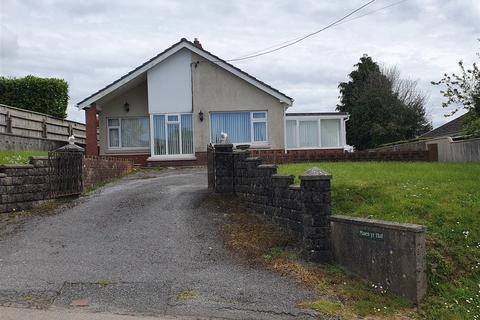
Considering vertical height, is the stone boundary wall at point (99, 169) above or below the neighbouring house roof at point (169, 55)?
below

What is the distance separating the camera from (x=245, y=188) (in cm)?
1236

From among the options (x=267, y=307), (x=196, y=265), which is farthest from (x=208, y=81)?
(x=267, y=307)

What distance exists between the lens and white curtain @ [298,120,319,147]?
2705 cm

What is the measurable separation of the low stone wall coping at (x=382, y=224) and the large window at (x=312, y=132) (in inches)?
713

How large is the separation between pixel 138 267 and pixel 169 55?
17.0 meters

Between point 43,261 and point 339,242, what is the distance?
15.2 ft

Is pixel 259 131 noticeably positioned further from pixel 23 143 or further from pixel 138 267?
pixel 138 267

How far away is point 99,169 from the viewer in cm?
1664

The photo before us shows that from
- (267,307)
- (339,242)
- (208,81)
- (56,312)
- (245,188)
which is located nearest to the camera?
(56,312)

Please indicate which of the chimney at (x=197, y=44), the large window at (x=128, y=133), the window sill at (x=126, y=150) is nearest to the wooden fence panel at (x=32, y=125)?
the large window at (x=128, y=133)

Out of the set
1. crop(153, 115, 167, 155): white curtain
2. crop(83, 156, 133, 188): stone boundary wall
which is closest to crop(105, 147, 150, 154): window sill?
crop(153, 115, 167, 155): white curtain

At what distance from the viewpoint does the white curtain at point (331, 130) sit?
27.3 m

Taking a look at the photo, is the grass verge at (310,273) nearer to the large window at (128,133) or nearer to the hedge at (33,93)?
the large window at (128,133)

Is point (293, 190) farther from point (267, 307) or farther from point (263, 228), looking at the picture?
point (267, 307)
